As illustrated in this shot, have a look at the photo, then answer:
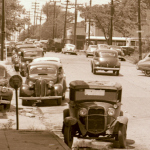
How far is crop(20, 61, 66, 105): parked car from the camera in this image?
2169cm

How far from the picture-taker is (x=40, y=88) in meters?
21.7

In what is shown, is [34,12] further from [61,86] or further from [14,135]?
[14,135]

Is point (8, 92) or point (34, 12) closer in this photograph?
point (8, 92)

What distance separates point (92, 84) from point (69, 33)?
392ft

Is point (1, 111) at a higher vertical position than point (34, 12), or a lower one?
lower

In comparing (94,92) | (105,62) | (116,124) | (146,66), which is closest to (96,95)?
(94,92)

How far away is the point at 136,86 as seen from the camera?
31344 millimetres

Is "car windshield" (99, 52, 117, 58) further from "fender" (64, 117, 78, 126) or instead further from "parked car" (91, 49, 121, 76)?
"fender" (64, 117, 78, 126)

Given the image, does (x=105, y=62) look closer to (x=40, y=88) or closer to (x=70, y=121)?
(x=40, y=88)

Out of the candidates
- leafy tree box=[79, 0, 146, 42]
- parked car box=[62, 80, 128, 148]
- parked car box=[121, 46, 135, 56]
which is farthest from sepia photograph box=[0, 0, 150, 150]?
leafy tree box=[79, 0, 146, 42]

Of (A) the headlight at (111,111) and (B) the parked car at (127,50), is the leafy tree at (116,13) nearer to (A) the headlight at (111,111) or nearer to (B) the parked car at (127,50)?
(B) the parked car at (127,50)

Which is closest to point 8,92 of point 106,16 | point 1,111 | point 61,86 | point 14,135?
point 1,111

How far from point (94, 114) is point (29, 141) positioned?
1.75 metres

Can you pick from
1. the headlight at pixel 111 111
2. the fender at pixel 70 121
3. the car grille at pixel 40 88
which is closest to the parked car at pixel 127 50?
the car grille at pixel 40 88
